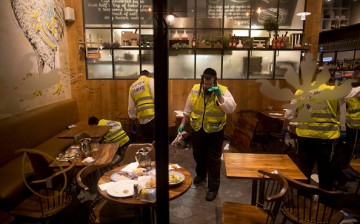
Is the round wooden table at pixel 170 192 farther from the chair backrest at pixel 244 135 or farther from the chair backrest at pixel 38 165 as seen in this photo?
the chair backrest at pixel 244 135

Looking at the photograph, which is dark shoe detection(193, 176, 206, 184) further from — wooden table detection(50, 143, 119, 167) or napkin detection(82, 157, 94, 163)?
napkin detection(82, 157, 94, 163)

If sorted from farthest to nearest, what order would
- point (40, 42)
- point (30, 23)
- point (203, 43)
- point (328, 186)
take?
point (203, 43) < point (40, 42) < point (328, 186) < point (30, 23)

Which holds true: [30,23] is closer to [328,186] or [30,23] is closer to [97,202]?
[97,202]

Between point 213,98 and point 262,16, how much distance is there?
3.39 metres

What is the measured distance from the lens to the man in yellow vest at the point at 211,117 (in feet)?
9.95

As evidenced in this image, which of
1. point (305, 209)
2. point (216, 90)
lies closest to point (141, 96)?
point (216, 90)

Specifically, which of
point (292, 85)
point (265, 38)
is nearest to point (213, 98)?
point (292, 85)

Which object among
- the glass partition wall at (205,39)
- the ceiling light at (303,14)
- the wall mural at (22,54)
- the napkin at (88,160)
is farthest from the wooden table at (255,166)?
the ceiling light at (303,14)

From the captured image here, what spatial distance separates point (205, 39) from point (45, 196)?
432cm

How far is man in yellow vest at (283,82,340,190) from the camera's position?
2617 millimetres

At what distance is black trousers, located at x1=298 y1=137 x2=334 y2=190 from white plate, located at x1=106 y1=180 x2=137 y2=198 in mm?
2010

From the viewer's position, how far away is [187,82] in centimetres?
563

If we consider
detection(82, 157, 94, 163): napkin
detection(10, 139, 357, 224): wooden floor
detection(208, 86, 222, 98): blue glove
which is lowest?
detection(10, 139, 357, 224): wooden floor

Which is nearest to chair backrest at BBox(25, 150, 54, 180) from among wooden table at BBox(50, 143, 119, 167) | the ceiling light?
wooden table at BBox(50, 143, 119, 167)
